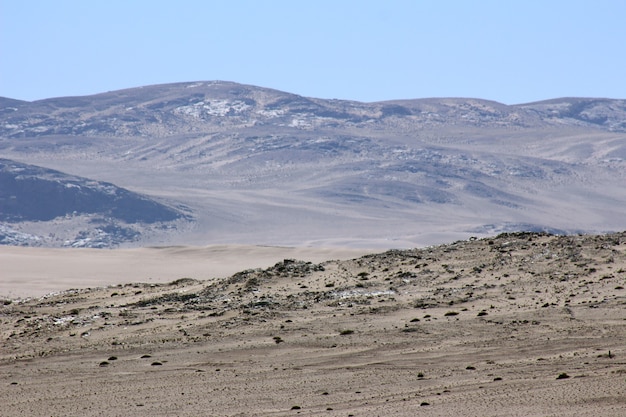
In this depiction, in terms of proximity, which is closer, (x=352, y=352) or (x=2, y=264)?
(x=352, y=352)

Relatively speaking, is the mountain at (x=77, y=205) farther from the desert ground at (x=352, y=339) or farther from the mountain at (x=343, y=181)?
the desert ground at (x=352, y=339)

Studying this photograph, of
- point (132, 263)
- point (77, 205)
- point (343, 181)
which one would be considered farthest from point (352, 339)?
point (343, 181)

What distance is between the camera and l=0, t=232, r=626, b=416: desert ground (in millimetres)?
12258

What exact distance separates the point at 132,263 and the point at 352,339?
30.4 m

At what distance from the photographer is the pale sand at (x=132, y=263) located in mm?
36938

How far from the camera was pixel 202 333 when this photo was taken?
668 inches

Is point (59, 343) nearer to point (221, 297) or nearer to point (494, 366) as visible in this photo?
point (221, 297)

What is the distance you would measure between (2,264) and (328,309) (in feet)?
92.9

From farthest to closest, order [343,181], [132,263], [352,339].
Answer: [343,181]
[132,263]
[352,339]

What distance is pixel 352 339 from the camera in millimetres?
15961

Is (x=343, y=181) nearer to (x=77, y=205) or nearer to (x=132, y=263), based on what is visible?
(x=77, y=205)

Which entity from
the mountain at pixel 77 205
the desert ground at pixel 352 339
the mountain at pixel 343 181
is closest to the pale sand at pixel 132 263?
the desert ground at pixel 352 339

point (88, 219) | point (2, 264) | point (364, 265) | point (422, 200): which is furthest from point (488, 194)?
point (364, 265)

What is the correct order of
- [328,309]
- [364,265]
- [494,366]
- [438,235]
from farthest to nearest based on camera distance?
[438,235]
[364,265]
[328,309]
[494,366]
